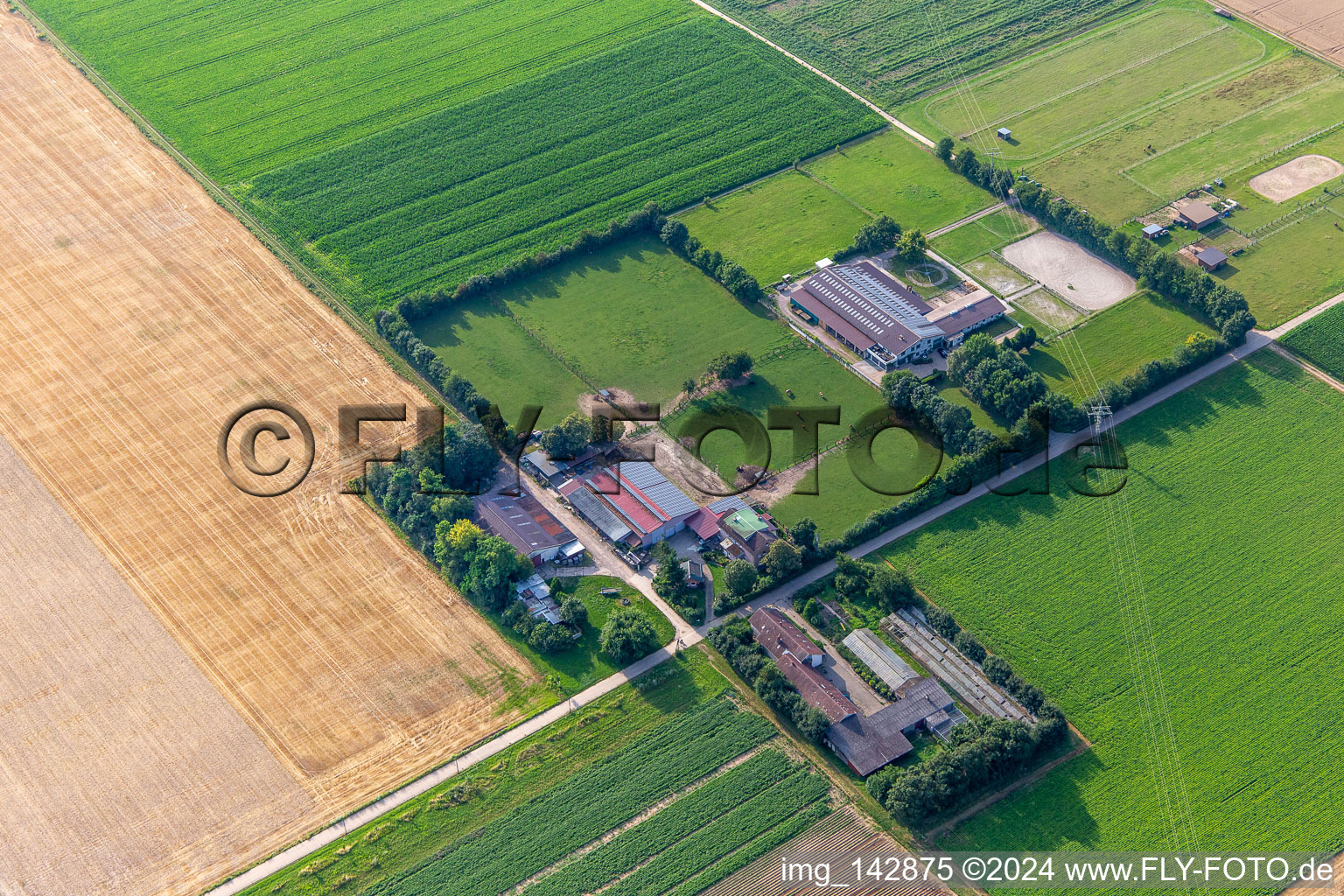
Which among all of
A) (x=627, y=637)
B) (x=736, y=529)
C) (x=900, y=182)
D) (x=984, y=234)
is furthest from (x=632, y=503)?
(x=900, y=182)

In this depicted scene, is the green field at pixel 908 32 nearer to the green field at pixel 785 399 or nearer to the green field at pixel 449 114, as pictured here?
the green field at pixel 449 114

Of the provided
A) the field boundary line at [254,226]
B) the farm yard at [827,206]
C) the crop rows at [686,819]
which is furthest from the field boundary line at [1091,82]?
the crop rows at [686,819]

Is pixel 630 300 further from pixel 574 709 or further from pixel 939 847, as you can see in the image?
pixel 939 847

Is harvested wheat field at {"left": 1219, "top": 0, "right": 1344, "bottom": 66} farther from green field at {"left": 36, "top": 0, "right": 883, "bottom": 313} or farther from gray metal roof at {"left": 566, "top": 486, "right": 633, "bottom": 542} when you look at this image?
gray metal roof at {"left": 566, "top": 486, "right": 633, "bottom": 542}

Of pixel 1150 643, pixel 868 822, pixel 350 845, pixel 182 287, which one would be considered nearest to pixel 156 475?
pixel 182 287

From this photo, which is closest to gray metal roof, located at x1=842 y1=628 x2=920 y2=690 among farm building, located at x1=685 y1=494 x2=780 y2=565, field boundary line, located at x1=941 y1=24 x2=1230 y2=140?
farm building, located at x1=685 y1=494 x2=780 y2=565
